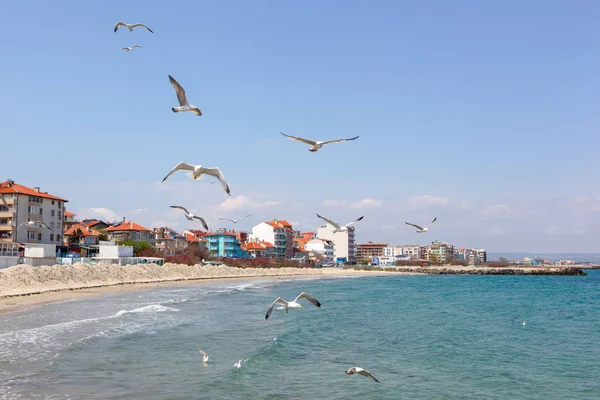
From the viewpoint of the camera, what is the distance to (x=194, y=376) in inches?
612

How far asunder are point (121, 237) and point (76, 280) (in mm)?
61408

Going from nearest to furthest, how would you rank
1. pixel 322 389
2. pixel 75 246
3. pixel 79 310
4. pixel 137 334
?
pixel 322 389 < pixel 137 334 < pixel 79 310 < pixel 75 246

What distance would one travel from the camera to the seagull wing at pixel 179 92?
13709mm

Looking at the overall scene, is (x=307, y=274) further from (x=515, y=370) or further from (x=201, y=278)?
(x=515, y=370)

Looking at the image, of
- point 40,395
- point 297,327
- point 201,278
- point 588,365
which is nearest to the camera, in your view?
point 40,395

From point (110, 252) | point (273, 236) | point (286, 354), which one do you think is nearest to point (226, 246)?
point (273, 236)

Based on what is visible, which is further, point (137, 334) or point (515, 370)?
point (137, 334)

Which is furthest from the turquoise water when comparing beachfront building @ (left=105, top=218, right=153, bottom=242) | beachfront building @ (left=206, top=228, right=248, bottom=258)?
beachfront building @ (left=206, top=228, right=248, bottom=258)

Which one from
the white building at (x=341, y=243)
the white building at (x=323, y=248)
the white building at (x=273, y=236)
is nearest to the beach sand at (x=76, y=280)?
the white building at (x=273, y=236)

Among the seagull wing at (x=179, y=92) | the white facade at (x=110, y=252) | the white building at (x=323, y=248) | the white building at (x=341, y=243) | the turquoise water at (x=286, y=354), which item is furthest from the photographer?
the white building at (x=341, y=243)

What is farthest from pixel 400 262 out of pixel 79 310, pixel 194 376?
pixel 194 376

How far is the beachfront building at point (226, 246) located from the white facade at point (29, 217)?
5889 centimetres

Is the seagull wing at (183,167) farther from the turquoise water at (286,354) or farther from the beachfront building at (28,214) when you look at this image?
the beachfront building at (28,214)

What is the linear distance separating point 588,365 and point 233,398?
13.2m
